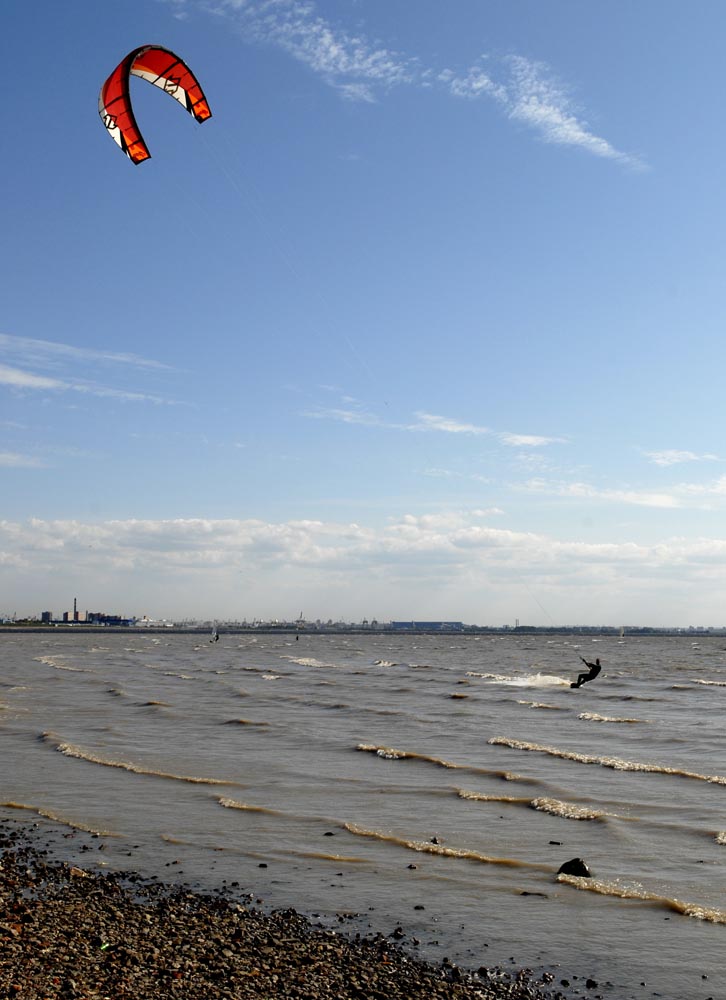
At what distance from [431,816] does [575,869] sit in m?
3.23

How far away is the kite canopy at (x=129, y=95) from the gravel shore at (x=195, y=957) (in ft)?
38.3

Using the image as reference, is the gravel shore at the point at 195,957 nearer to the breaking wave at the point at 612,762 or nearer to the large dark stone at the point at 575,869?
the large dark stone at the point at 575,869

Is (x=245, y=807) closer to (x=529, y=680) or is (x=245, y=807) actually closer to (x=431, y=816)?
(x=431, y=816)

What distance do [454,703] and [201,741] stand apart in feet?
A: 46.3

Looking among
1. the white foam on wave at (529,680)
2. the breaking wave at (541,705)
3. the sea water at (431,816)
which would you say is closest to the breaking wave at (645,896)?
the sea water at (431,816)

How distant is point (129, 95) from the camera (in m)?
15.2

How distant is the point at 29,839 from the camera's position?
11.5 meters

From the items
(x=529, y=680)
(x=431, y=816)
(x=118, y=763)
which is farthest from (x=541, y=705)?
(x=431, y=816)

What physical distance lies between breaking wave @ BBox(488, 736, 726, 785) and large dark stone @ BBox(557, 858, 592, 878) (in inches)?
282

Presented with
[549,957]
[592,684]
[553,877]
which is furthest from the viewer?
[592,684]

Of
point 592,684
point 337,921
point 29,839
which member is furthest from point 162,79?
point 592,684

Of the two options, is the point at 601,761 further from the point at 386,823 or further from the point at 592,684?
the point at 592,684

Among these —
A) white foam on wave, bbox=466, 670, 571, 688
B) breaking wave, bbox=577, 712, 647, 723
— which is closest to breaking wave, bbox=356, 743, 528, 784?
breaking wave, bbox=577, 712, 647, 723

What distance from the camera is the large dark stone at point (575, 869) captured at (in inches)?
413
